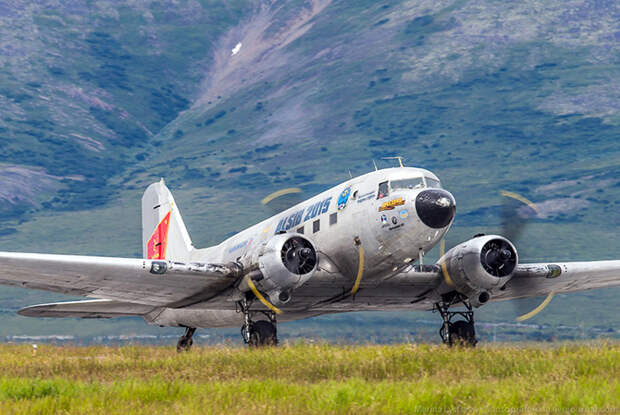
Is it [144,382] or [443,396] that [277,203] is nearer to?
[144,382]

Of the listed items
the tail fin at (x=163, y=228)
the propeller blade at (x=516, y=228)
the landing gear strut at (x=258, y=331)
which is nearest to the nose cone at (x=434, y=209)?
the propeller blade at (x=516, y=228)

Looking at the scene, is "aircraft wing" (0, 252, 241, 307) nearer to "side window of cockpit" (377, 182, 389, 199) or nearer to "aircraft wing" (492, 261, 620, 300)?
"side window of cockpit" (377, 182, 389, 199)

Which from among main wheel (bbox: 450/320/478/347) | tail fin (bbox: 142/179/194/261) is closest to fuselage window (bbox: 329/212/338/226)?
main wheel (bbox: 450/320/478/347)

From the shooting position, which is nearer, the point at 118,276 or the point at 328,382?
the point at 328,382

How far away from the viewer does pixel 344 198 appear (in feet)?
78.9

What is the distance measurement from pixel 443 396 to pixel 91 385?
590 centimetres

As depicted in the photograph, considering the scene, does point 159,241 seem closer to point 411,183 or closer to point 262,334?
point 262,334

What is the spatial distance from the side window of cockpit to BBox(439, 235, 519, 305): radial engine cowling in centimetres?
321

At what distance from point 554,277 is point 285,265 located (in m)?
8.89

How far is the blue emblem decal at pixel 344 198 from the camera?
23953 millimetres

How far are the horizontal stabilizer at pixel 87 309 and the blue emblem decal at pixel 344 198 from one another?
317 inches

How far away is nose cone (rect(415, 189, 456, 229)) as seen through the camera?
21.9 metres

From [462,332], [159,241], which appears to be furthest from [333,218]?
[159,241]

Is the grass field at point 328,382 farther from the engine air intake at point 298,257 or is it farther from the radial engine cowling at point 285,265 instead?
the engine air intake at point 298,257
